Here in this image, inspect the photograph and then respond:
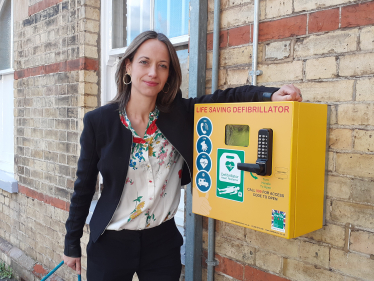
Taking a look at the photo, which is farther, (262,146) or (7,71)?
(7,71)

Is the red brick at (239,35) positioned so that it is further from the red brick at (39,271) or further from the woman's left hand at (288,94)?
the red brick at (39,271)

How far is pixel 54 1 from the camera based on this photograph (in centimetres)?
Result: 355

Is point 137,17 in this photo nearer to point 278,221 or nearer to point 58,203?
point 58,203

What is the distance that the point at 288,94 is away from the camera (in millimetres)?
1493

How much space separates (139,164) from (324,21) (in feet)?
3.78

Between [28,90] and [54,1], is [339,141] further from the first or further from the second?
[28,90]

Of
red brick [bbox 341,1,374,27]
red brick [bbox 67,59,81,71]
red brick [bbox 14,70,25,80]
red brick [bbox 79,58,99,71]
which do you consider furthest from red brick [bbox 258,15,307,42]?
red brick [bbox 14,70,25,80]

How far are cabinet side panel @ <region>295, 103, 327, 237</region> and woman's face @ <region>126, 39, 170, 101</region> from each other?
74cm

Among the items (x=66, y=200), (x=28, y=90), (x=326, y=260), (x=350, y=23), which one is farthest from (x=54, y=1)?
(x=326, y=260)

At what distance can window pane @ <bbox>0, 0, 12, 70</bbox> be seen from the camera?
4.89m

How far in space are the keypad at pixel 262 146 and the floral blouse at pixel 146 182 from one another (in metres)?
0.55

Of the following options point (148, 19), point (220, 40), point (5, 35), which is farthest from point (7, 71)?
point (220, 40)

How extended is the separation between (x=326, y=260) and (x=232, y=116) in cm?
85

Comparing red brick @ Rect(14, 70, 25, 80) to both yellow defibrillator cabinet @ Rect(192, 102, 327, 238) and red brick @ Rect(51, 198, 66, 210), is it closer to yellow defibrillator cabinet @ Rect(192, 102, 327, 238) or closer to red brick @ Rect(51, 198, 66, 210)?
red brick @ Rect(51, 198, 66, 210)
